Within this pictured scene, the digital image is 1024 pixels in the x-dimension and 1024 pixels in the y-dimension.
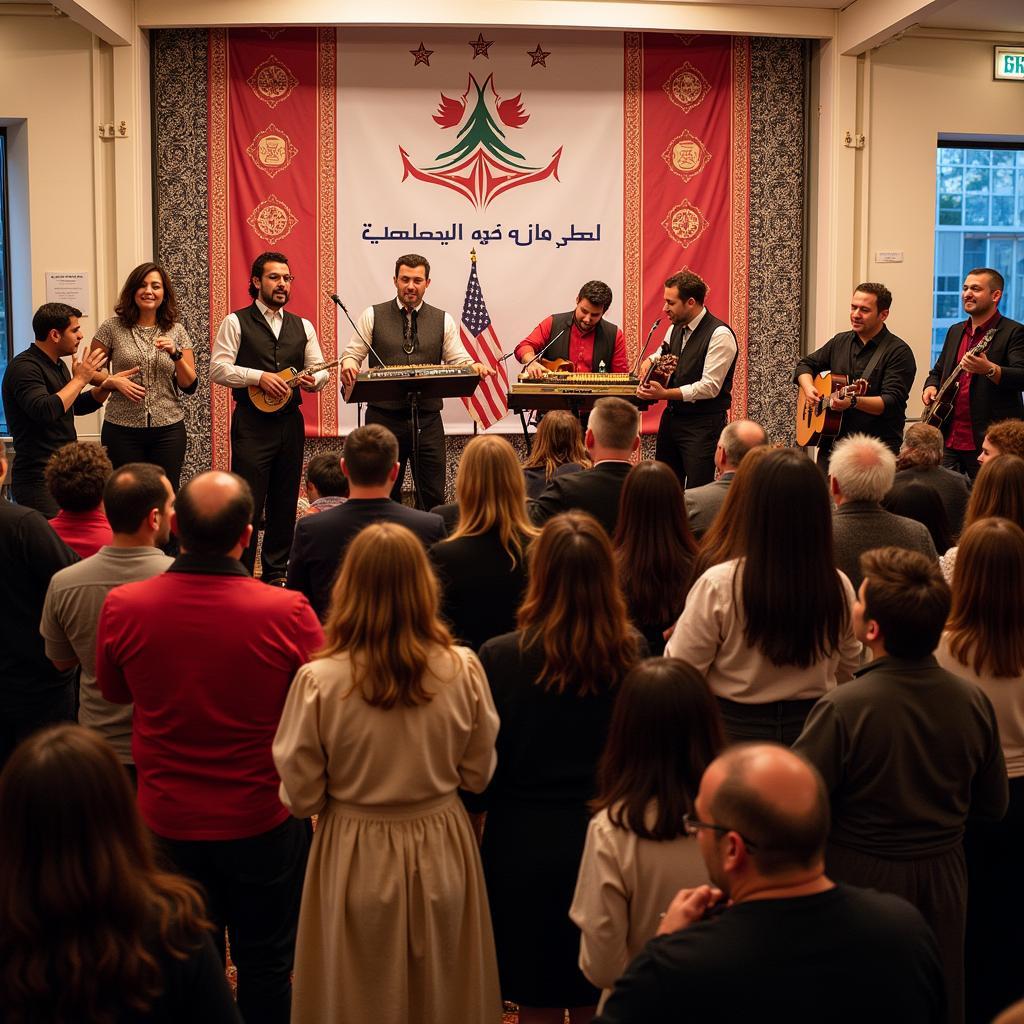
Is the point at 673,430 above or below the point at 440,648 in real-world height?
above

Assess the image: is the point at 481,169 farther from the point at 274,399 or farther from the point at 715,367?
the point at 274,399

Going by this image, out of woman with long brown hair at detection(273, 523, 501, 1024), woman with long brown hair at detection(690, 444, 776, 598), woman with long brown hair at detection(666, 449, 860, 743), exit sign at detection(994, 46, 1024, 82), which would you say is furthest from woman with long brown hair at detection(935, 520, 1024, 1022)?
exit sign at detection(994, 46, 1024, 82)

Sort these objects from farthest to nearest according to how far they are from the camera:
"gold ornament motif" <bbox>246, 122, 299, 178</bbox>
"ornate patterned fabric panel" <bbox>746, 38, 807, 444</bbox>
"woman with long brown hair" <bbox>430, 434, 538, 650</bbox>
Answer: "ornate patterned fabric panel" <bbox>746, 38, 807, 444</bbox>
"gold ornament motif" <bbox>246, 122, 299, 178</bbox>
"woman with long brown hair" <bbox>430, 434, 538, 650</bbox>

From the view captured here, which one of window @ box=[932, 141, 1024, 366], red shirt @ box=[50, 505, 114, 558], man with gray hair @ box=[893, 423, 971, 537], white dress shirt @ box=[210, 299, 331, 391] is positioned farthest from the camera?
window @ box=[932, 141, 1024, 366]

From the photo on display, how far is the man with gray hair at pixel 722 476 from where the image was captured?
3551mm

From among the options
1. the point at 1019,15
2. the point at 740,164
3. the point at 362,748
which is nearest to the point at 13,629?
the point at 362,748

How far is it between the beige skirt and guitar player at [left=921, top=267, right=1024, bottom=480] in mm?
4663

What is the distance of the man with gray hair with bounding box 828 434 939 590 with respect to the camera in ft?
9.99

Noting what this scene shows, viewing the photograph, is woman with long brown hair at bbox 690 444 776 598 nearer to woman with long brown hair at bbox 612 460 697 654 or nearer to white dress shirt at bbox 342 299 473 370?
woman with long brown hair at bbox 612 460 697 654

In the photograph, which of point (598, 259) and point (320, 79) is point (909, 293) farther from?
point (320, 79)

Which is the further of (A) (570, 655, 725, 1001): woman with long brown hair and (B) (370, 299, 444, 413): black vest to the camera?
(B) (370, 299, 444, 413): black vest

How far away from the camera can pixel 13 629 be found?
9.65 ft

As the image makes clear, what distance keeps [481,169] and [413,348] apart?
1893 mm

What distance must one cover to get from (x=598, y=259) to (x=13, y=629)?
17.8 feet
